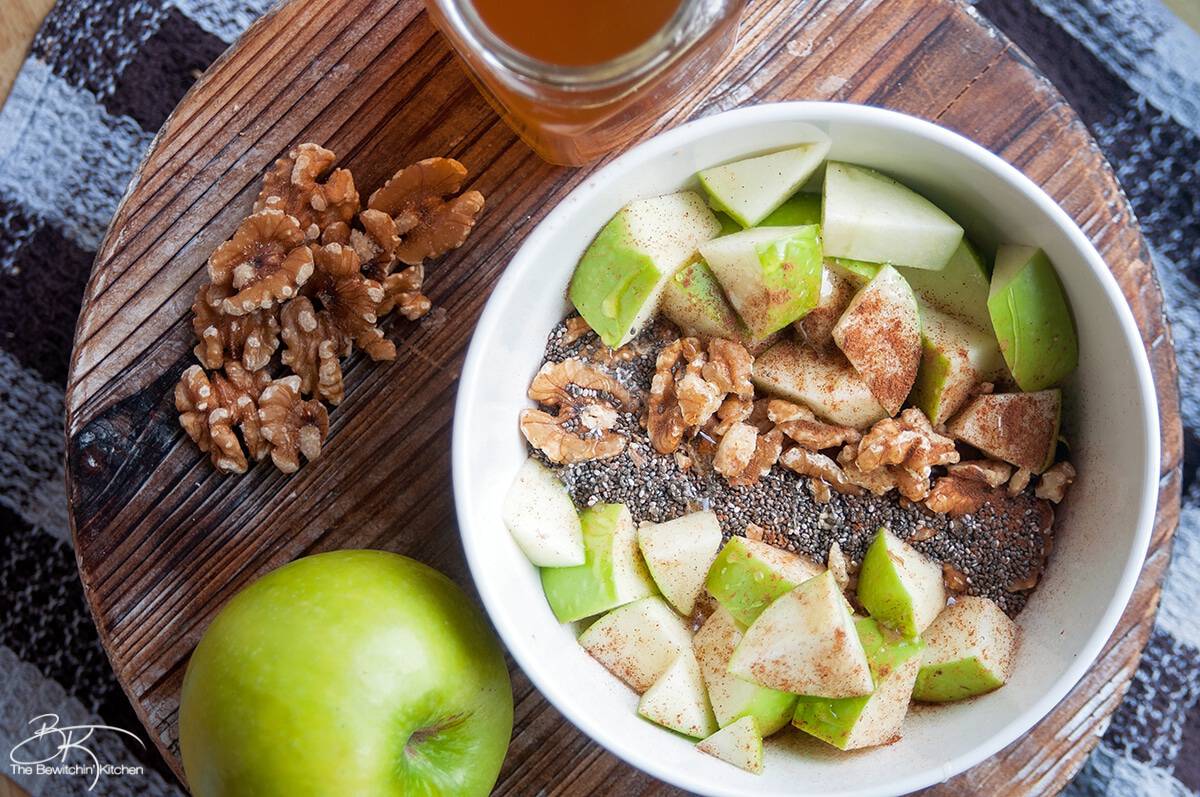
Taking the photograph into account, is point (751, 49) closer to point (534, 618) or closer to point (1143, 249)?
point (1143, 249)

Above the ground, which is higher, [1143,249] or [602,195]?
[602,195]

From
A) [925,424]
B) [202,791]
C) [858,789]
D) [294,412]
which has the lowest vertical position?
[858,789]

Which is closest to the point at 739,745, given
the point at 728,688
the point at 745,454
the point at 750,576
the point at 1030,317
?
the point at 728,688

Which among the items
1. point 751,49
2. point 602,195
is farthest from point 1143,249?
point 602,195

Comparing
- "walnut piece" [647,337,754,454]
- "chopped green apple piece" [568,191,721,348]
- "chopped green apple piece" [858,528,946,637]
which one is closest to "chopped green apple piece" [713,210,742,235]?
"chopped green apple piece" [568,191,721,348]

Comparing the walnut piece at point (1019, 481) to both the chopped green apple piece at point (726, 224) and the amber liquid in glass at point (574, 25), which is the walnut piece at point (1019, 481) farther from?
the amber liquid in glass at point (574, 25)

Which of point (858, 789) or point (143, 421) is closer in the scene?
point (858, 789)

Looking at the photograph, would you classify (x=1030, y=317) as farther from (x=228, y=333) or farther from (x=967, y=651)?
(x=228, y=333)
